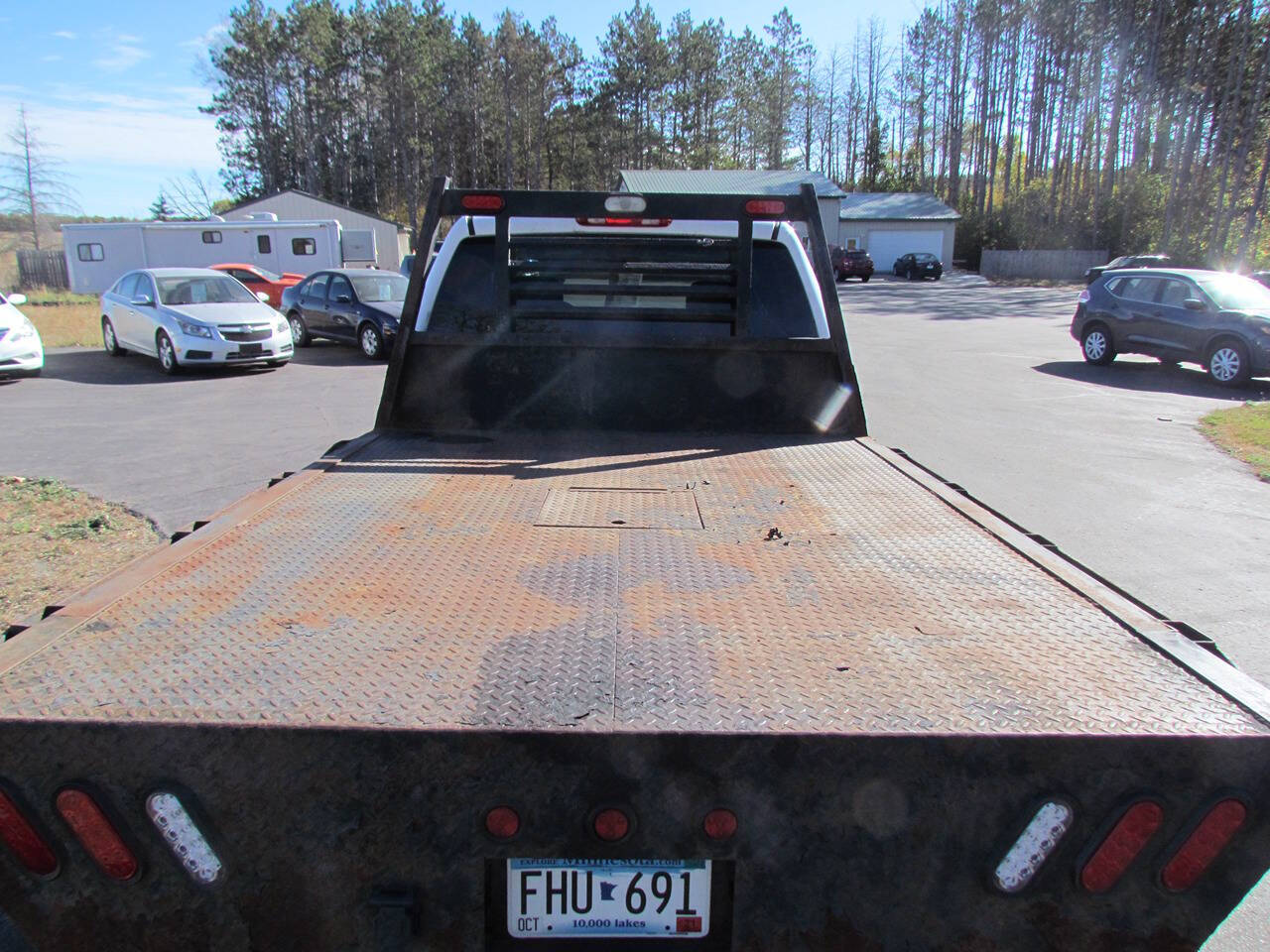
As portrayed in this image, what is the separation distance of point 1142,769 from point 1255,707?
253mm

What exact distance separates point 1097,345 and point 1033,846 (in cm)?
1682

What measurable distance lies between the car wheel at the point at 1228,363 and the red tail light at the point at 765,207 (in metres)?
12.9

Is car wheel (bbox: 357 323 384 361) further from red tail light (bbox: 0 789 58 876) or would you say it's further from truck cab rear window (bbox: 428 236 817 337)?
red tail light (bbox: 0 789 58 876)

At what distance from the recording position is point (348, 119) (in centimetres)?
6462

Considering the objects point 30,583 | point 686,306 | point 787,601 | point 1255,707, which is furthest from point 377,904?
point 30,583

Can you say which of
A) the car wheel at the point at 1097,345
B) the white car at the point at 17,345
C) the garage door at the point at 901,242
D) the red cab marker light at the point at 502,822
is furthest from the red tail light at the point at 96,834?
the garage door at the point at 901,242

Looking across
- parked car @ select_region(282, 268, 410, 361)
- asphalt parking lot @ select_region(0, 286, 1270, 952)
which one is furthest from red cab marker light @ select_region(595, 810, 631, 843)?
parked car @ select_region(282, 268, 410, 361)

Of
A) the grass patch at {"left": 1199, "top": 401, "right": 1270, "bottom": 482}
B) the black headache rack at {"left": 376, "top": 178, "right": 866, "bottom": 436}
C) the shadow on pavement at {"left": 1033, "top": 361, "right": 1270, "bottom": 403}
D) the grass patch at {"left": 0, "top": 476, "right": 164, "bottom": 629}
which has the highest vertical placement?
the black headache rack at {"left": 376, "top": 178, "right": 866, "bottom": 436}

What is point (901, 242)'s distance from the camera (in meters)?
53.1

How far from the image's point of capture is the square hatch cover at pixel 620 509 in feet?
8.62

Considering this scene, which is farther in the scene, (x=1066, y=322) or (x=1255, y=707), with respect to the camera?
(x=1066, y=322)

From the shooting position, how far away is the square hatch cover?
8.62 ft

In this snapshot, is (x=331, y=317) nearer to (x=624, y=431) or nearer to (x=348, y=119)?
(x=624, y=431)

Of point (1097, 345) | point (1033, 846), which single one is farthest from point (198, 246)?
point (1033, 846)
